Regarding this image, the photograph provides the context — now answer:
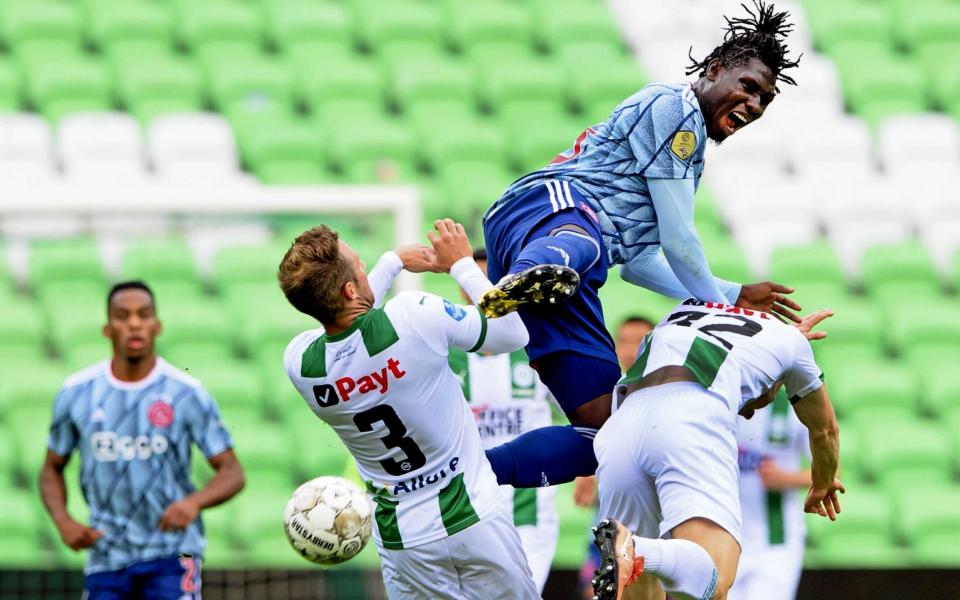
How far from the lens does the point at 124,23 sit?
36.6 feet

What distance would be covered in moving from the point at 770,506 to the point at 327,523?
8.42ft

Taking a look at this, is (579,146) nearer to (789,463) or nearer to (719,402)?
(719,402)

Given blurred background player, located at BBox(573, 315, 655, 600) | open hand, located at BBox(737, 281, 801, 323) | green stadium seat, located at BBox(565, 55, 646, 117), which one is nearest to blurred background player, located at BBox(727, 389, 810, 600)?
blurred background player, located at BBox(573, 315, 655, 600)

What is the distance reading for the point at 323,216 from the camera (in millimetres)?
8047

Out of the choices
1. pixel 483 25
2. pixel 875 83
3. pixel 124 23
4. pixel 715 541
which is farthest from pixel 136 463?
pixel 875 83

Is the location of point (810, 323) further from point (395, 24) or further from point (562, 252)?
point (395, 24)

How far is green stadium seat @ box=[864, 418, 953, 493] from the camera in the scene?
31.6 ft

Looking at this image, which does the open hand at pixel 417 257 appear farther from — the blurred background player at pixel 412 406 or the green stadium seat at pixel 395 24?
the green stadium seat at pixel 395 24

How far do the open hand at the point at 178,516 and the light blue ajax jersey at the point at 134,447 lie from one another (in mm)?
94

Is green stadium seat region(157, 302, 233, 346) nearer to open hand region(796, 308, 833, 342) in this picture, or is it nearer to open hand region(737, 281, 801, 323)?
open hand region(737, 281, 801, 323)

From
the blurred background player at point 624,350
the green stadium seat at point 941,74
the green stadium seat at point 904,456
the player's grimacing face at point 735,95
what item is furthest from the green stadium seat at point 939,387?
the player's grimacing face at point 735,95

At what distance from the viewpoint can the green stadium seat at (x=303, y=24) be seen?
1141 centimetres

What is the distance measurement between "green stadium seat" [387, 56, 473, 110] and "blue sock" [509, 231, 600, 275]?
6389 mm

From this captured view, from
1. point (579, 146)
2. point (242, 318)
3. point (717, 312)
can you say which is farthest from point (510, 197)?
point (242, 318)
